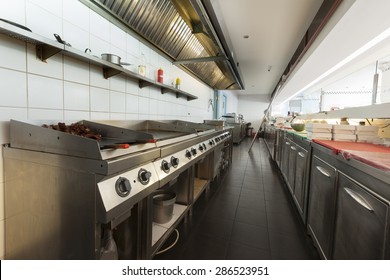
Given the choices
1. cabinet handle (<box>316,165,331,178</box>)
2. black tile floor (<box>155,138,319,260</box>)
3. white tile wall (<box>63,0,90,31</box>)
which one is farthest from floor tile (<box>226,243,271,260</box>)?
white tile wall (<box>63,0,90,31</box>)

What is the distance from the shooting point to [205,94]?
14.3 feet

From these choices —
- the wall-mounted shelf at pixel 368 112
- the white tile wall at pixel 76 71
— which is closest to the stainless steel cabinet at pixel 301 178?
the wall-mounted shelf at pixel 368 112

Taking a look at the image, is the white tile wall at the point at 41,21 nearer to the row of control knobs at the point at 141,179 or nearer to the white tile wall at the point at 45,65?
the white tile wall at the point at 45,65

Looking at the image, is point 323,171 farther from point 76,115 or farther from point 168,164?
point 76,115

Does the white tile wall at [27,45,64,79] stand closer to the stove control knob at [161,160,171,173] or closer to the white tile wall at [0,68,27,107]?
the white tile wall at [0,68,27,107]

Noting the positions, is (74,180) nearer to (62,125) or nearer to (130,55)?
(62,125)

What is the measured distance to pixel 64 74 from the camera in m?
1.20

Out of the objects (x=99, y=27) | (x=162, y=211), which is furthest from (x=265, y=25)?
(x=162, y=211)

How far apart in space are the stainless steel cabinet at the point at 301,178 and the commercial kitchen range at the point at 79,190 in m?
1.25

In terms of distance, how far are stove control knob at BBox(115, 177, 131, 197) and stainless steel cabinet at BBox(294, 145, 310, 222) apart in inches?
60.2

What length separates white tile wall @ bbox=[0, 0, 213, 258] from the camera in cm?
94

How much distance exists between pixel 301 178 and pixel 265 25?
7.87 ft

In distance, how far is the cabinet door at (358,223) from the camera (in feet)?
2.34

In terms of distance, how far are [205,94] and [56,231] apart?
3927mm
